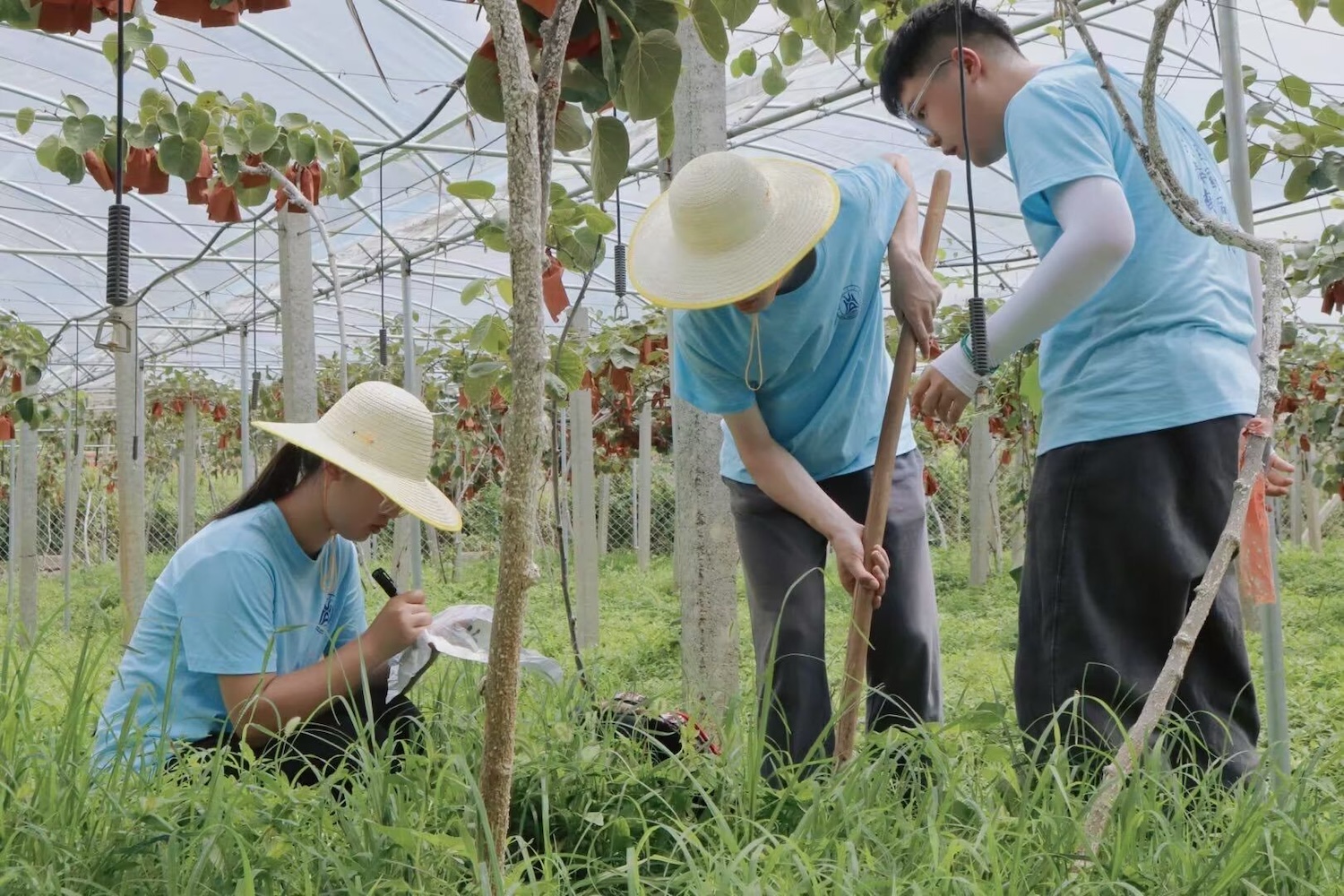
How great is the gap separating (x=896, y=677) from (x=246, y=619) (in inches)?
43.6

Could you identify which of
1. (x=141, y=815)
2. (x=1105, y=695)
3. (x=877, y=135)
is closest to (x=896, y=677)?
(x=1105, y=695)

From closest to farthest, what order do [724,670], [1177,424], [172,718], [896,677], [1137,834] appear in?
[1137,834]
[1177,424]
[172,718]
[896,677]
[724,670]

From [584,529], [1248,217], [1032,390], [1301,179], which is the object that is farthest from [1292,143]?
[584,529]

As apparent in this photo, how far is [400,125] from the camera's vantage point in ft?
24.3

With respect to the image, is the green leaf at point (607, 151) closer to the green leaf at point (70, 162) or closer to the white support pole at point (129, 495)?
the green leaf at point (70, 162)

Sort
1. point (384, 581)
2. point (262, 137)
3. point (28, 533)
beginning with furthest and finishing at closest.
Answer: point (28, 533) → point (262, 137) → point (384, 581)

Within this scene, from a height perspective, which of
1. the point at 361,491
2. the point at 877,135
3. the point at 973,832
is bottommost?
the point at 973,832

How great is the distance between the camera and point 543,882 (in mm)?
1328

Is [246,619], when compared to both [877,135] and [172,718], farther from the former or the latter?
[877,135]

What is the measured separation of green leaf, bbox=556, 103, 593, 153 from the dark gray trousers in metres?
0.77

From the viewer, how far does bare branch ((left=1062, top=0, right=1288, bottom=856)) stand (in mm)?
1330

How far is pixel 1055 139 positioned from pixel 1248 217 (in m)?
0.35

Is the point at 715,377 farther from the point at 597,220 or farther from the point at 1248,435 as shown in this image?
the point at 1248,435

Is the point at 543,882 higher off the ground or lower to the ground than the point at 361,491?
lower
